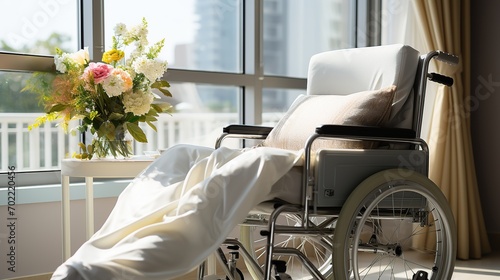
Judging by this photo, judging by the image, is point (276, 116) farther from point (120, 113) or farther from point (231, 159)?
point (231, 159)

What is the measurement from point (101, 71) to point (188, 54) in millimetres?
979

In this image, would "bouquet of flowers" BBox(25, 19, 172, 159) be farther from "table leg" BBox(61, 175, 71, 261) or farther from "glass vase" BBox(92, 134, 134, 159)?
"table leg" BBox(61, 175, 71, 261)

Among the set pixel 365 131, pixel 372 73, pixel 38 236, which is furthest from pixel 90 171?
pixel 372 73

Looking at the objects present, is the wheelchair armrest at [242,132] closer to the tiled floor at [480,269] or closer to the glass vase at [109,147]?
the glass vase at [109,147]

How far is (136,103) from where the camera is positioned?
2402mm

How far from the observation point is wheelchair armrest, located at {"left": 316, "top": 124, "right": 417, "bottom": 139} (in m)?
1.91

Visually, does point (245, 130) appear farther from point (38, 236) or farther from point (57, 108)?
point (38, 236)

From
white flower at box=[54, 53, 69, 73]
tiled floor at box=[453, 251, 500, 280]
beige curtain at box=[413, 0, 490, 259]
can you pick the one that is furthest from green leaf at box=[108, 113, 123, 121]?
beige curtain at box=[413, 0, 490, 259]

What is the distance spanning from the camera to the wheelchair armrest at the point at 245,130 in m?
2.43

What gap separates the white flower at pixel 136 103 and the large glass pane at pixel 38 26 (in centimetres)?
53

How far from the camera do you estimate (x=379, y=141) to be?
213 centimetres

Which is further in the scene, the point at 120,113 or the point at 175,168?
the point at 120,113

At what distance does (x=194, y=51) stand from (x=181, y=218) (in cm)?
167

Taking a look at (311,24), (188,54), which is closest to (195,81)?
(188,54)
